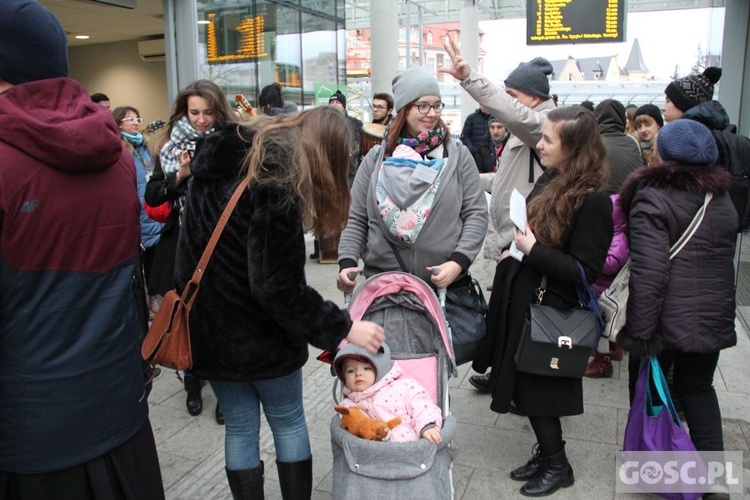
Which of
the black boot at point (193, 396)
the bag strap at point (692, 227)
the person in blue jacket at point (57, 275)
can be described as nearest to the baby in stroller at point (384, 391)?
→ the person in blue jacket at point (57, 275)

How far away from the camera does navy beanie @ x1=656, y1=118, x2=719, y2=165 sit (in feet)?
9.81

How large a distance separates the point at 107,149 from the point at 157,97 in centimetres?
1347

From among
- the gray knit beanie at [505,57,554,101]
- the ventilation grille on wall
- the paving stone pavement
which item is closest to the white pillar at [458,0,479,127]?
the ventilation grille on wall

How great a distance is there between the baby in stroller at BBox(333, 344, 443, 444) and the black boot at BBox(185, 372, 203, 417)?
1885 millimetres

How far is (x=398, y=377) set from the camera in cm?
270

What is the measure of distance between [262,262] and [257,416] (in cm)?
80

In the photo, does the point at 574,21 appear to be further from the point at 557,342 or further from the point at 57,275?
the point at 57,275

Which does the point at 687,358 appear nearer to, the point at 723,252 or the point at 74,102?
the point at 723,252

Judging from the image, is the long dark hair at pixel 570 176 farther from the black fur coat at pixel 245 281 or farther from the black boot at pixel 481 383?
the black boot at pixel 481 383

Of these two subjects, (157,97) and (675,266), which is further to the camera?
(157,97)

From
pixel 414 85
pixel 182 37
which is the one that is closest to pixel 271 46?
pixel 182 37

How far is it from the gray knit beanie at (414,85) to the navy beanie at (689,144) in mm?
1130

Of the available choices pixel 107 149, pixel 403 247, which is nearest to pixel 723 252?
pixel 403 247

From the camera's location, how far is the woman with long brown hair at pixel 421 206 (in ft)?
10.3
